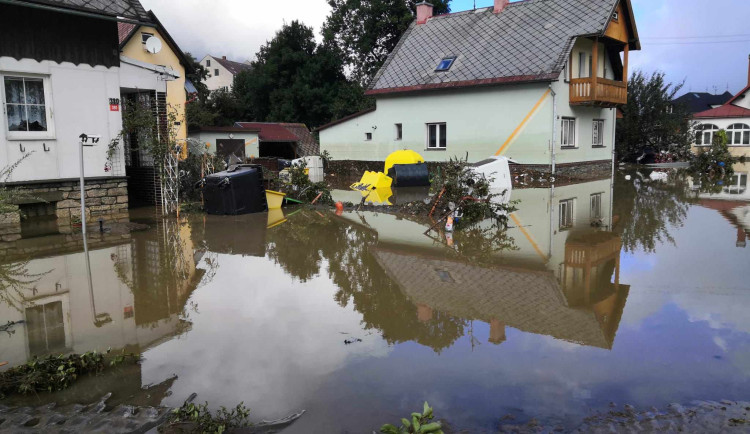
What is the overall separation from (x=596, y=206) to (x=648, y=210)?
46.9 inches

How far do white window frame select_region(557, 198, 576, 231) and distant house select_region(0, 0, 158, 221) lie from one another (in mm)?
9516

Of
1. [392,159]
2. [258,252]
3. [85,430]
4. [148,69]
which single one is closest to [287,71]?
[392,159]

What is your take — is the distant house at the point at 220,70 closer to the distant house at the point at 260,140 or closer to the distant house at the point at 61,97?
the distant house at the point at 260,140

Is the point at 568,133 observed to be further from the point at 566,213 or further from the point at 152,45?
the point at 152,45

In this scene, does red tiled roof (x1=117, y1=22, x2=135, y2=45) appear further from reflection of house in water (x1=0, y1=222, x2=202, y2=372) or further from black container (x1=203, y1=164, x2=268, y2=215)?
reflection of house in water (x1=0, y1=222, x2=202, y2=372)

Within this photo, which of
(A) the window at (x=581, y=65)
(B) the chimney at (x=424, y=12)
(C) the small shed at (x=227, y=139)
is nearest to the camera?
(C) the small shed at (x=227, y=139)

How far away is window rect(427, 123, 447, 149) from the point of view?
964 inches

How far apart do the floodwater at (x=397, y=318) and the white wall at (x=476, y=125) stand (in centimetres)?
1141

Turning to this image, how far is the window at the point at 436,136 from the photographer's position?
2448cm

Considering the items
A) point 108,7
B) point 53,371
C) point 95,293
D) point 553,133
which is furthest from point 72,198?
point 553,133

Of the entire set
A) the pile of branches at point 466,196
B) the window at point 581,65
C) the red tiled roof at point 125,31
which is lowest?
the pile of branches at point 466,196

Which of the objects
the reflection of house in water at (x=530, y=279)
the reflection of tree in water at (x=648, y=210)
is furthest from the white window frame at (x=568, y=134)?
the reflection of house in water at (x=530, y=279)

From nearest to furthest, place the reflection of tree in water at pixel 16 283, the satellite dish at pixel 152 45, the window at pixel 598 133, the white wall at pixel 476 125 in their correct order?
the reflection of tree in water at pixel 16 283 → the satellite dish at pixel 152 45 → the white wall at pixel 476 125 → the window at pixel 598 133

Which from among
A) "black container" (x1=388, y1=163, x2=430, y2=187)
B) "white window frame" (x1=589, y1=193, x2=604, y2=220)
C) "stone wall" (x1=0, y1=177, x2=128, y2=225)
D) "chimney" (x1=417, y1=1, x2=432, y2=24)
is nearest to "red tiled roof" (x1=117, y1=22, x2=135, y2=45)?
"stone wall" (x1=0, y1=177, x2=128, y2=225)
